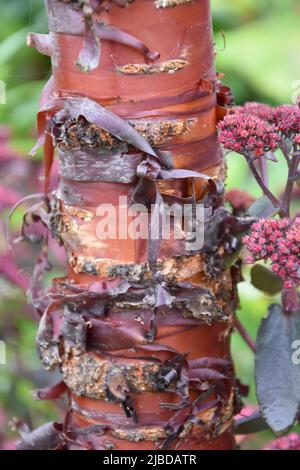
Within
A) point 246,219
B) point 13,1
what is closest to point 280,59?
point 13,1

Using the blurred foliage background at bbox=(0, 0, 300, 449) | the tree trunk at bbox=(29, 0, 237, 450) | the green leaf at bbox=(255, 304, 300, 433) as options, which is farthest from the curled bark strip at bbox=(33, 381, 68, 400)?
the blurred foliage background at bbox=(0, 0, 300, 449)

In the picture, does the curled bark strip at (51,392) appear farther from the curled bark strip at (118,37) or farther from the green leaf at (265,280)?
the curled bark strip at (118,37)

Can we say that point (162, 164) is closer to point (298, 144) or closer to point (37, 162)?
point (298, 144)

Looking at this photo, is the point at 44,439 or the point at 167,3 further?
the point at 44,439

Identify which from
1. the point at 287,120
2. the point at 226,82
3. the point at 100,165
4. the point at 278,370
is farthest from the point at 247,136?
the point at 226,82

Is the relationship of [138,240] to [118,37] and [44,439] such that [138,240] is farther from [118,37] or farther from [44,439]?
[44,439]

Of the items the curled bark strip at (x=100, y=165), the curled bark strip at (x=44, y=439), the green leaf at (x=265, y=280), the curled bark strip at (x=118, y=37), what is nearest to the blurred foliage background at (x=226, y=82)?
the curled bark strip at (x=44, y=439)
